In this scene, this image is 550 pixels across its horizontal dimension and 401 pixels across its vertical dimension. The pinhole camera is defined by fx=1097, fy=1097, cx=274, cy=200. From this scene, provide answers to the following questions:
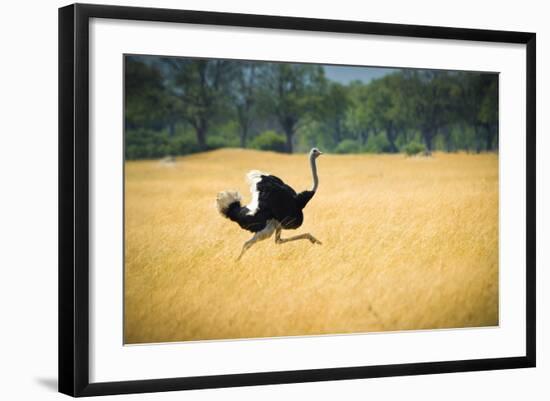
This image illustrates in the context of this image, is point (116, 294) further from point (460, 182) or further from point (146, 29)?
point (460, 182)

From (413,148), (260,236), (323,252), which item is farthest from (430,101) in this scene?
(260,236)

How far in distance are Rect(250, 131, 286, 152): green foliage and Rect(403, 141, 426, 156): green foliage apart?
1262 mm

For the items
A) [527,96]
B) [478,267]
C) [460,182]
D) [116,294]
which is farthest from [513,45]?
[116,294]

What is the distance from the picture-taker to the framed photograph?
29.5 feet

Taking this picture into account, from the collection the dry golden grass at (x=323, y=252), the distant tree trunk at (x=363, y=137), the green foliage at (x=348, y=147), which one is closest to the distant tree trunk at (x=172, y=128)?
the dry golden grass at (x=323, y=252)

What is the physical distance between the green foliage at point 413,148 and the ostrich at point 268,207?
0.93m

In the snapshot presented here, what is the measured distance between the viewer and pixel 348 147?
9.98m

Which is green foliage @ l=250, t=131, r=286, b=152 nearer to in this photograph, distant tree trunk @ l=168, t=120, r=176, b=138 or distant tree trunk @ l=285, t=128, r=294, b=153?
distant tree trunk @ l=285, t=128, r=294, b=153

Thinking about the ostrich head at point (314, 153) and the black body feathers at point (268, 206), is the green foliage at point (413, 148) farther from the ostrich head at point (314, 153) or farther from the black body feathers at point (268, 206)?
the black body feathers at point (268, 206)

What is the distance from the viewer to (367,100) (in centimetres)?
1004

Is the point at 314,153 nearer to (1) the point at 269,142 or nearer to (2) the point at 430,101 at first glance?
(1) the point at 269,142

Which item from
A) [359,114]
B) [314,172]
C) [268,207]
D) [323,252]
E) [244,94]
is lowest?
[323,252]

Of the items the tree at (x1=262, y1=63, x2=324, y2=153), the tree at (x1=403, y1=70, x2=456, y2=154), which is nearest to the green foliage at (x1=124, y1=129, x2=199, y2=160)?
the tree at (x1=262, y1=63, x2=324, y2=153)

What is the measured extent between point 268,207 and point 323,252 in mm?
640
